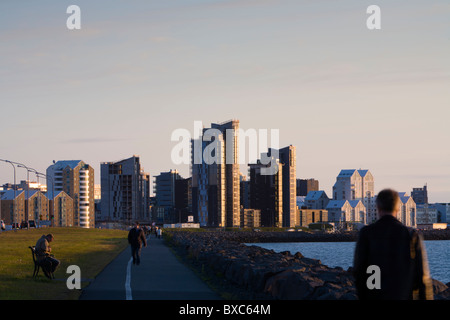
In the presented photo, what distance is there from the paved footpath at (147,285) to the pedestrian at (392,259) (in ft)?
39.1

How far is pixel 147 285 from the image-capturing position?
23.9 metres

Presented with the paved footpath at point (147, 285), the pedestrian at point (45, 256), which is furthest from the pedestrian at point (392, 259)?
the pedestrian at point (45, 256)

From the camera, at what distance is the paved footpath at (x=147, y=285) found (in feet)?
67.1

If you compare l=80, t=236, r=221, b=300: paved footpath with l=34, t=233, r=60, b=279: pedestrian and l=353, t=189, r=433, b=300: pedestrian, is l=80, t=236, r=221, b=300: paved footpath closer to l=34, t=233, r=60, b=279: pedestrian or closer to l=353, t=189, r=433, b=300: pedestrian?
l=34, t=233, r=60, b=279: pedestrian

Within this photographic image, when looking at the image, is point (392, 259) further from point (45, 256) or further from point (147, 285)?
point (45, 256)

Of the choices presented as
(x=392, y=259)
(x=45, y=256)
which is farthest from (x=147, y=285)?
(x=392, y=259)

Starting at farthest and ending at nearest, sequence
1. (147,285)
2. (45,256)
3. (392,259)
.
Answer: (45,256) → (147,285) → (392,259)

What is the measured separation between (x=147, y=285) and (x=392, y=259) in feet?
53.7

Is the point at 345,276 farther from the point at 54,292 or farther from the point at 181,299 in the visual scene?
the point at 54,292

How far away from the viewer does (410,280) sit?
8484 millimetres

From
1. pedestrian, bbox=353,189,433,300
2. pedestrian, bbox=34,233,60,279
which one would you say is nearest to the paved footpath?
pedestrian, bbox=34,233,60,279

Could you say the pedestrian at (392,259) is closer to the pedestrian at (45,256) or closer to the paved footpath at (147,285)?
the paved footpath at (147,285)
